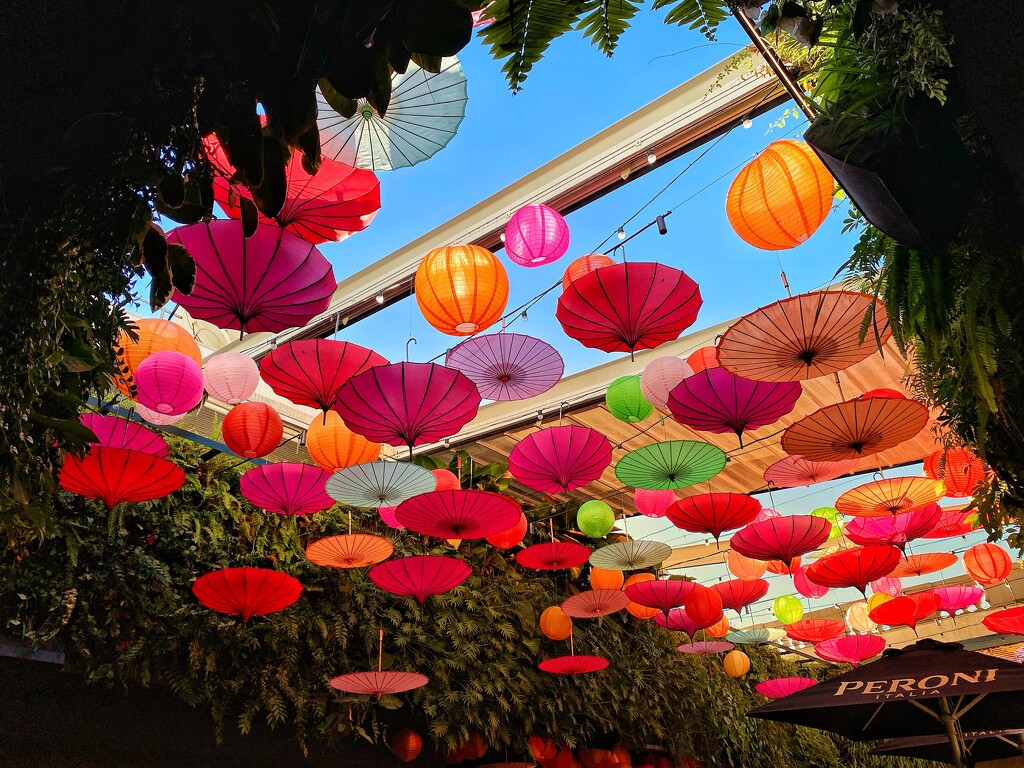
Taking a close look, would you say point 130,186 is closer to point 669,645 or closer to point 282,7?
point 282,7

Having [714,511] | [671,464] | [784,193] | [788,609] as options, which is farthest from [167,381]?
[788,609]

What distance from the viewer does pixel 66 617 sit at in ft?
17.9

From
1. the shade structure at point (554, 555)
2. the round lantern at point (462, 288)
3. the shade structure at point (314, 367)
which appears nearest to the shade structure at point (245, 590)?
the shade structure at point (314, 367)

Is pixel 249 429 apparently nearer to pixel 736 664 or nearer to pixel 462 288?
pixel 462 288

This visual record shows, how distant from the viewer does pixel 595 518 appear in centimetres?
786

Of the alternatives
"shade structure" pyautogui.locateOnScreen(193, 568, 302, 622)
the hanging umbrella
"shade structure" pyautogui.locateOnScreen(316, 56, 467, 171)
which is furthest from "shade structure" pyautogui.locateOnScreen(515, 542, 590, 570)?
"shade structure" pyautogui.locateOnScreen(316, 56, 467, 171)

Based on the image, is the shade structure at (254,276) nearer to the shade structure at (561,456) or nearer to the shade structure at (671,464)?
the shade structure at (561,456)

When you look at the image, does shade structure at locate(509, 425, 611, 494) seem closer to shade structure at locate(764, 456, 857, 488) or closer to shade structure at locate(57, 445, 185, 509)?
shade structure at locate(764, 456, 857, 488)

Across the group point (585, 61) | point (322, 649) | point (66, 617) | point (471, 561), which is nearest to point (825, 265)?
point (585, 61)

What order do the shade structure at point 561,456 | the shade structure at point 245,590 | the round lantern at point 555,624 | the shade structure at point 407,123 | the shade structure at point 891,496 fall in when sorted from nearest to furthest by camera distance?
the shade structure at point 407,123 → the shade structure at point 245,590 → the shade structure at point 561,456 → the shade structure at point 891,496 → the round lantern at point 555,624

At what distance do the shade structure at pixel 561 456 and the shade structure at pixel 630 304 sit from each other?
4.43ft

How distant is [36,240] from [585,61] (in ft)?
16.9

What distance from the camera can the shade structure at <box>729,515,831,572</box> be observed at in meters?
6.86

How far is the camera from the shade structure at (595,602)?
311 inches
